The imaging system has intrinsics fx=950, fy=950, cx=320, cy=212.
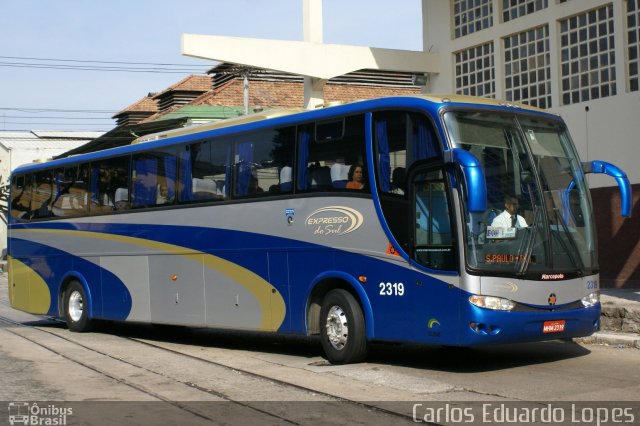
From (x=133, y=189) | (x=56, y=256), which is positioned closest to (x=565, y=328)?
(x=133, y=189)

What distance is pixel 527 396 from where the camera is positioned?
372 inches

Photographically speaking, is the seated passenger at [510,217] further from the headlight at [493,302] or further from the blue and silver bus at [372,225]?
the headlight at [493,302]

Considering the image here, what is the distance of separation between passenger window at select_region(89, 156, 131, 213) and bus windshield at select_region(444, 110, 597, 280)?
25.7 feet

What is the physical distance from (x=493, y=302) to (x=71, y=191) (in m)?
10.7

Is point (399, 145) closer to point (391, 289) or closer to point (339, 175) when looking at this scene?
point (339, 175)

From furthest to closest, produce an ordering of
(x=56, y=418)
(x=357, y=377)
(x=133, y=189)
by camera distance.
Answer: (x=133, y=189) < (x=357, y=377) < (x=56, y=418)

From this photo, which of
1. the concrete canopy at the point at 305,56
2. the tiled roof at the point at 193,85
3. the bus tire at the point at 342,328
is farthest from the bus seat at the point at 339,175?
the tiled roof at the point at 193,85

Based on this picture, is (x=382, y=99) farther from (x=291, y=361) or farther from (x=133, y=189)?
(x=133, y=189)

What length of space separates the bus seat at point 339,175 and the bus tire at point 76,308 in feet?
25.6

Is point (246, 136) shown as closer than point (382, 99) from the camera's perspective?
No

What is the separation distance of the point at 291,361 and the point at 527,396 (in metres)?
4.41

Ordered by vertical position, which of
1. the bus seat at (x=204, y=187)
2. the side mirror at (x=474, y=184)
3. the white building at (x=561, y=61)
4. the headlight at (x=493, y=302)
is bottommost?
the headlight at (x=493, y=302)

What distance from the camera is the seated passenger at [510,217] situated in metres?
10.9

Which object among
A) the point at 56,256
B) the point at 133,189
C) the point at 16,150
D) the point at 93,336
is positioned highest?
the point at 16,150
